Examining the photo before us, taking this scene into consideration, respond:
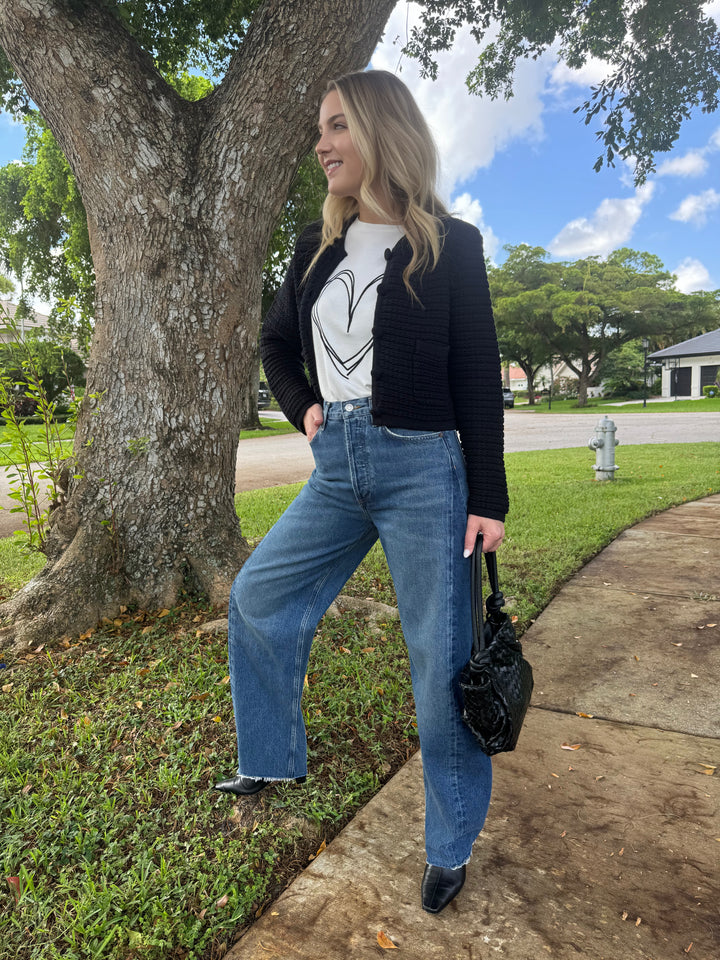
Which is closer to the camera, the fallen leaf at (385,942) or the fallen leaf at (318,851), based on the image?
the fallen leaf at (385,942)

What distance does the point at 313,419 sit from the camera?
1.93 metres

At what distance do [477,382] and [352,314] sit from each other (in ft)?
1.23

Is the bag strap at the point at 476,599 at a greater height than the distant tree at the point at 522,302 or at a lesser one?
lesser

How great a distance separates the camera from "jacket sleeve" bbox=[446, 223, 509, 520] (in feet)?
5.80

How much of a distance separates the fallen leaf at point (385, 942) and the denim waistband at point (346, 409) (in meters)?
1.28

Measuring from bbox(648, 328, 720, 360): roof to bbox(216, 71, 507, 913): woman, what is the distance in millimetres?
47457

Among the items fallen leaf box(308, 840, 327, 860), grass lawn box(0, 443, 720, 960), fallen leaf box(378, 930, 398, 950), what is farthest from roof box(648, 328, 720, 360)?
fallen leaf box(378, 930, 398, 950)

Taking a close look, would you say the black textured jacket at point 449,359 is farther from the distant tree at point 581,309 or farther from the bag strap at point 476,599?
the distant tree at point 581,309

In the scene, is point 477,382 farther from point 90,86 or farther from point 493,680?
point 90,86

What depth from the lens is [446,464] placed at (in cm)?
175

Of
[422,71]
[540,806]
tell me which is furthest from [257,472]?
[540,806]

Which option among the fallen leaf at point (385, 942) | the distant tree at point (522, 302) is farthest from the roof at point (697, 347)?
the fallen leaf at point (385, 942)

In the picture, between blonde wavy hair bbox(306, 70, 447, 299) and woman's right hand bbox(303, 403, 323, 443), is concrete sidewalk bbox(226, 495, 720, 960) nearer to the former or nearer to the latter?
woman's right hand bbox(303, 403, 323, 443)

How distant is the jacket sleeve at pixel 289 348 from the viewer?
2.04 metres
